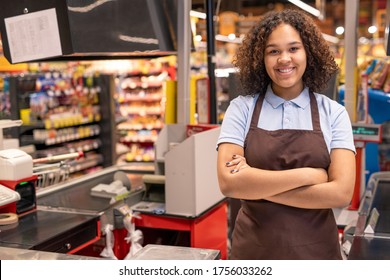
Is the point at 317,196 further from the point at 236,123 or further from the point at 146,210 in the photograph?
the point at 146,210

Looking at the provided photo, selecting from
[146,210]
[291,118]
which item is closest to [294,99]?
[291,118]

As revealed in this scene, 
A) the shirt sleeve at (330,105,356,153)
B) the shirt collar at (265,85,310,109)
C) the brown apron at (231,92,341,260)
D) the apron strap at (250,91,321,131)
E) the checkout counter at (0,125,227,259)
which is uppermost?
the shirt collar at (265,85,310,109)

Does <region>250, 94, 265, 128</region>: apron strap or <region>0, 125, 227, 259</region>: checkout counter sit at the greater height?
<region>250, 94, 265, 128</region>: apron strap

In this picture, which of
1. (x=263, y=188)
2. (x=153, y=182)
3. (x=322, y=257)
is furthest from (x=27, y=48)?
(x=322, y=257)

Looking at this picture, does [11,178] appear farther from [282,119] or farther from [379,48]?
[379,48]

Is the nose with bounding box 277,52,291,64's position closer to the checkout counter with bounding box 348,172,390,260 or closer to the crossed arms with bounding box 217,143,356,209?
the crossed arms with bounding box 217,143,356,209

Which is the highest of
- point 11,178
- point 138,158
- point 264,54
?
point 264,54

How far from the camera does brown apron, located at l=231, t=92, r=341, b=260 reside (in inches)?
73.2

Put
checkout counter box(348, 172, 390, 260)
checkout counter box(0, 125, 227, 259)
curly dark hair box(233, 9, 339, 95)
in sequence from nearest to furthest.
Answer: curly dark hair box(233, 9, 339, 95), checkout counter box(348, 172, 390, 260), checkout counter box(0, 125, 227, 259)

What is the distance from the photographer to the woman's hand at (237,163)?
1.82m

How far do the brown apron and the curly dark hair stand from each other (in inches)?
3.5

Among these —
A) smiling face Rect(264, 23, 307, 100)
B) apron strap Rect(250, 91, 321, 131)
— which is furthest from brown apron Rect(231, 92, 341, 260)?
smiling face Rect(264, 23, 307, 100)

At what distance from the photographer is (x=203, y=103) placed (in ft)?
14.1

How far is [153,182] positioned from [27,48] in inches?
53.1
